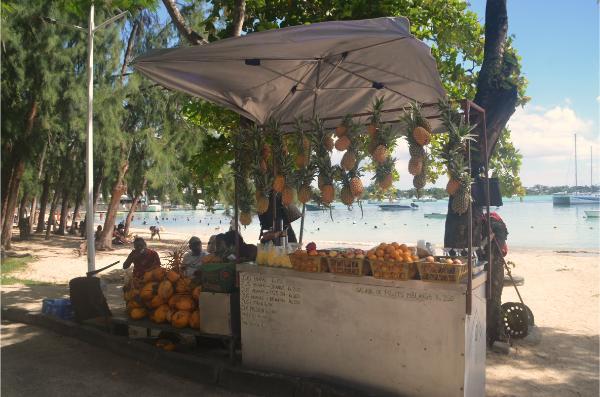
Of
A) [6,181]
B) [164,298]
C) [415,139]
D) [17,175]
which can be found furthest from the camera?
[6,181]

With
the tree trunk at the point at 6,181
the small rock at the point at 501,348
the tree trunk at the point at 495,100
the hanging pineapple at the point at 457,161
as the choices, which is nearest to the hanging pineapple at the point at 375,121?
the hanging pineapple at the point at 457,161

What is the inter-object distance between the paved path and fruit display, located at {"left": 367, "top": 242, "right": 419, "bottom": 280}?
80.0 inches

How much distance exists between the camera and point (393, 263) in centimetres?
394

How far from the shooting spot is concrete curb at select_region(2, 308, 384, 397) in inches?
169

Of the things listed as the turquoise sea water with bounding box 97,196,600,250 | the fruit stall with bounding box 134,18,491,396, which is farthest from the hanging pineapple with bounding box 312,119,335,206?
the turquoise sea water with bounding box 97,196,600,250

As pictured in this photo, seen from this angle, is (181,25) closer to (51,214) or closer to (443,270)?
(443,270)

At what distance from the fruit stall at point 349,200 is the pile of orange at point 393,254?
1 cm

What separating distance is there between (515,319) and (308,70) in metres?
4.66

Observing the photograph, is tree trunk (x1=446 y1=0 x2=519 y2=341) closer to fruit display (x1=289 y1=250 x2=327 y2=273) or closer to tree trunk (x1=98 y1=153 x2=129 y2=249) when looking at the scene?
fruit display (x1=289 y1=250 x2=327 y2=273)

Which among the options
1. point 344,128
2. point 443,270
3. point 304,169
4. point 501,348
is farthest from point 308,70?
point 501,348

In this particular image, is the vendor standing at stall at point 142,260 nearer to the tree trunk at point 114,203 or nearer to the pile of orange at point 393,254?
the pile of orange at point 393,254

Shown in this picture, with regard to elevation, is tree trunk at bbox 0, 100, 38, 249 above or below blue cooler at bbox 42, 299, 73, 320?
above

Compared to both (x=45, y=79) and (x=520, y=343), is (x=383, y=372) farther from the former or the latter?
(x=45, y=79)

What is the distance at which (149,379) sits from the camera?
520 centimetres
